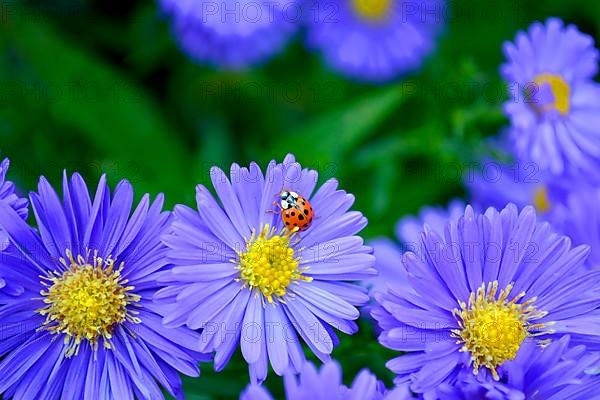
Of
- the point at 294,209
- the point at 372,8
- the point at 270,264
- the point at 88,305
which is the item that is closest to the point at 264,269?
the point at 270,264

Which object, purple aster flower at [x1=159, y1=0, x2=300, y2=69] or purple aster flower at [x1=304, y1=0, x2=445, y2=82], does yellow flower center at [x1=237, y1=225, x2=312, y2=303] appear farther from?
purple aster flower at [x1=304, y1=0, x2=445, y2=82]

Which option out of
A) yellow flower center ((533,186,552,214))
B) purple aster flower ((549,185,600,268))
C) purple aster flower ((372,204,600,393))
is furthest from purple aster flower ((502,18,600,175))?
purple aster flower ((372,204,600,393))

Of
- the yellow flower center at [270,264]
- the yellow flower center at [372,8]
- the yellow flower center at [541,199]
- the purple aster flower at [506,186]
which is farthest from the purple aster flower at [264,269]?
the yellow flower center at [372,8]

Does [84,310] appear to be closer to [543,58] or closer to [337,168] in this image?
[337,168]

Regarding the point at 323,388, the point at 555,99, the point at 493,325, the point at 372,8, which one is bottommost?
the point at 323,388

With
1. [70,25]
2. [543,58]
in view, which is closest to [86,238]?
[543,58]

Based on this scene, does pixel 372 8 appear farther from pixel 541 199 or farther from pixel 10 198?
pixel 10 198
